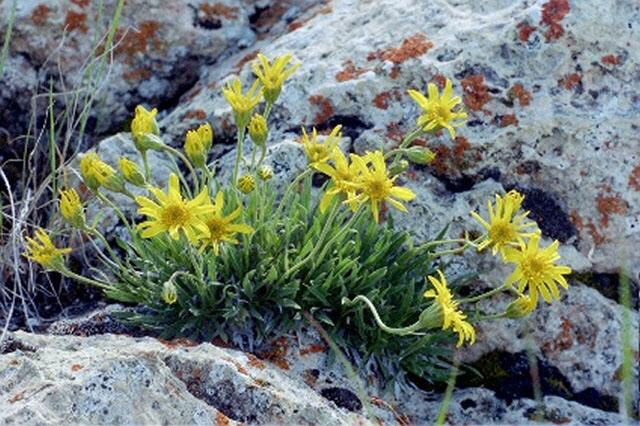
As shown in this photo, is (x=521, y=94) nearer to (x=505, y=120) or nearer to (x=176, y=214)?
(x=505, y=120)

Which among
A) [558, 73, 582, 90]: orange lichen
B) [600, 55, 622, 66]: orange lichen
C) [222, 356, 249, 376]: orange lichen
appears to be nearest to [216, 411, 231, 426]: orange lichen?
[222, 356, 249, 376]: orange lichen

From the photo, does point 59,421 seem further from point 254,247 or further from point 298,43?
point 298,43

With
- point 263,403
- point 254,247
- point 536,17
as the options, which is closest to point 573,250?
point 536,17

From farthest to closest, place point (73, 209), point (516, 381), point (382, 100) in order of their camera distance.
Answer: point (382, 100), point (516, 381), point (73, 209)

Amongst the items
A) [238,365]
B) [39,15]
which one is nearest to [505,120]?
[238,365]

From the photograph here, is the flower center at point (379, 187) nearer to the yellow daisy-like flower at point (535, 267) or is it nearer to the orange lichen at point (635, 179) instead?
the yellow daisy-like flower at point (535, 267)
